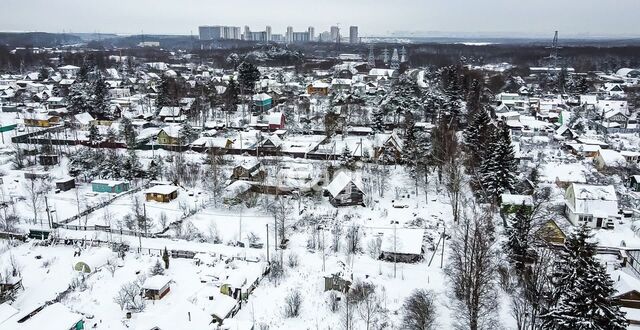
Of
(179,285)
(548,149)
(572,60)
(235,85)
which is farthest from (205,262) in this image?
(572,60)

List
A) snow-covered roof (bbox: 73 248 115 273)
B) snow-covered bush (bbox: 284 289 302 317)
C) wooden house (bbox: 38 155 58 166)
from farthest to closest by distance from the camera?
wooden house (bbox: 38 155 58 166) < snow-covered roof (bbox: 73 248 115 273) < snow-covered bush (bbox: 284 289 302 317)

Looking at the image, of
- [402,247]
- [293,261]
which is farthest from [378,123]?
[293,261]

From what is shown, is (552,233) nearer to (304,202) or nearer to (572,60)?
(304,202)

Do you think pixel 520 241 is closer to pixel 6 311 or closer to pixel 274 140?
pixel 6 311

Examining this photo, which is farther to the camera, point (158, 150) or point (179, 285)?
point (158, 150)

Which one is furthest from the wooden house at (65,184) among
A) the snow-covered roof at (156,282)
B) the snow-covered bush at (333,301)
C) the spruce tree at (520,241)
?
the spruce tree at (520,241)

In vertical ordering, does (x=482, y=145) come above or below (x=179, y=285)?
above

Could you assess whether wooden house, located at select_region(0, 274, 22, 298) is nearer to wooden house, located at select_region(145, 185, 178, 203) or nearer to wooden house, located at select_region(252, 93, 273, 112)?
wooden house, located at select_region(145, 185, 178, 203)

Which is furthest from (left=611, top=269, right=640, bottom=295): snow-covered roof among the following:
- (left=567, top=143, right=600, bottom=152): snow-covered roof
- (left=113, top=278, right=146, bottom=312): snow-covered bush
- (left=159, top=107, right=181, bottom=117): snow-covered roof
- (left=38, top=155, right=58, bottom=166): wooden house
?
(left=159, top=107, right=181, bottom=117): snow-covered roof
